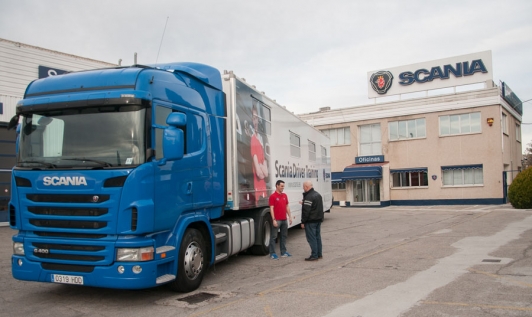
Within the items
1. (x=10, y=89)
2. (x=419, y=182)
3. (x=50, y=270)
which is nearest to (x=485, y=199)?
(x=419, y=182)

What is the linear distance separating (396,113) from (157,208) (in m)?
30.9

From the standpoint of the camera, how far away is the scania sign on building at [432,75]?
109 ft

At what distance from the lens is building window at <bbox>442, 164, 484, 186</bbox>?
103 ft

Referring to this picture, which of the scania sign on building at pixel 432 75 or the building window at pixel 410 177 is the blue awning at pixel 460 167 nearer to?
the building window at pixel 410 177

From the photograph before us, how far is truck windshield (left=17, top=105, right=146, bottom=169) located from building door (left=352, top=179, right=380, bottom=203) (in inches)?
1221

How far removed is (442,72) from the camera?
34.7 metres

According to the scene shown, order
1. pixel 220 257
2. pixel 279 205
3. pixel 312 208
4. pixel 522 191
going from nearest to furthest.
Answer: pixel 220 257
pixel 312 208
pixel 279 205
pixel 522 191

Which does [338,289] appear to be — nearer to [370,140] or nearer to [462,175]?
[462,175]

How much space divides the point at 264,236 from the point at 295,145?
12.6 feet

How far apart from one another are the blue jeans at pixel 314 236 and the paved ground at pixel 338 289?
A: 0.31 m

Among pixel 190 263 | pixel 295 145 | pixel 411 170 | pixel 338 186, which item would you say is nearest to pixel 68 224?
pixel 190 263

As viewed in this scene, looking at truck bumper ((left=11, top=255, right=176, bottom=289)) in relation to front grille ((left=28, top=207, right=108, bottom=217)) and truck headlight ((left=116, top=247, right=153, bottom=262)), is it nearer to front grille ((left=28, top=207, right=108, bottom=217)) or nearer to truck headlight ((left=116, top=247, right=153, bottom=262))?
truck headlight ((left=116, top=247, right=153, bottom=262))

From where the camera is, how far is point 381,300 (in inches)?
247

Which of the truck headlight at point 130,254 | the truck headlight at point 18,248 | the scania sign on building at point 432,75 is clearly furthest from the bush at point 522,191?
the truck headlight at point 18,248
